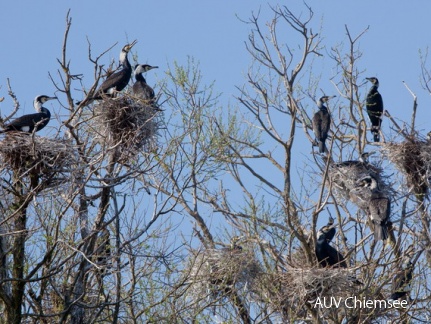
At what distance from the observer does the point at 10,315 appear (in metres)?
8.52

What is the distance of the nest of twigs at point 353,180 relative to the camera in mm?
12391

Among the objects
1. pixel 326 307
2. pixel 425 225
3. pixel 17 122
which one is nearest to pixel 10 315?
pixel 17 122

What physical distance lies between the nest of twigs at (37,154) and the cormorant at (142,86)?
6.30 ft

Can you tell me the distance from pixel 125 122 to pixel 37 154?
136cm

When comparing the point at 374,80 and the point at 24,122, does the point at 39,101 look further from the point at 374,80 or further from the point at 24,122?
the point at 374,80

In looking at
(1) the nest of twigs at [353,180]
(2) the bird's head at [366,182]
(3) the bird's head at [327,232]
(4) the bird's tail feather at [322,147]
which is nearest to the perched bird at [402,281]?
(3) the bird's head at [327,232]

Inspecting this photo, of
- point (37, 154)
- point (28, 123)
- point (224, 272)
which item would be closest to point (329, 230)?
point (224, 272)

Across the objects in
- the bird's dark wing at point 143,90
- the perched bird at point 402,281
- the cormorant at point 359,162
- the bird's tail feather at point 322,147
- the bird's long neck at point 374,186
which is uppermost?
the bird's dark wing at point 143,90

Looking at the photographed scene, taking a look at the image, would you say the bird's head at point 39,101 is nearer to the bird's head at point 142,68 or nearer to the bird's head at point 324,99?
the bird's head at point 142,68

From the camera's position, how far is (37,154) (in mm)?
9180

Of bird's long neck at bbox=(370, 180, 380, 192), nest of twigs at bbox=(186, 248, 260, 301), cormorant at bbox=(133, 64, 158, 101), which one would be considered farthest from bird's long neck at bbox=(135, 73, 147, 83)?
bird's long neck at bbox=(370, 180, 380, 192)

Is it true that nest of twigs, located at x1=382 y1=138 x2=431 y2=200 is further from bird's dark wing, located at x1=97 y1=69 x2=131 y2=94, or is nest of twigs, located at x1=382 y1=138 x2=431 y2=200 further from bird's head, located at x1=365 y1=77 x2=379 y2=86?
bird's dark wing, located at x1=97 y1=69 x2=131 y2=94

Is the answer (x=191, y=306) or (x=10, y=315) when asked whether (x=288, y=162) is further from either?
(x=10, y=315)

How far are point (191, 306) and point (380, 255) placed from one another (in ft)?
6.72
